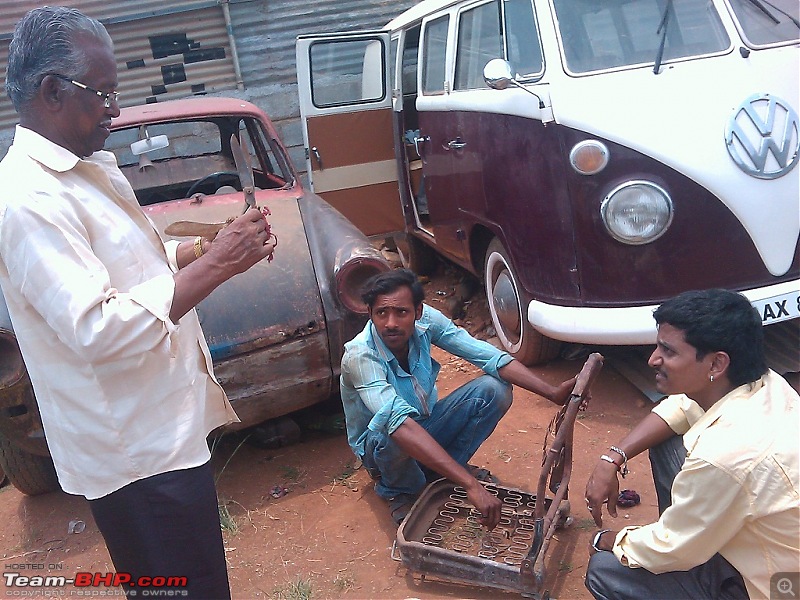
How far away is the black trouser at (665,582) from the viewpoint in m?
1.83

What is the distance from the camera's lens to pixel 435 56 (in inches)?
190

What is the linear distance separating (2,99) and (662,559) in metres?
8.64

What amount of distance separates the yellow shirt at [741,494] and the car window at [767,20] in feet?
7.40

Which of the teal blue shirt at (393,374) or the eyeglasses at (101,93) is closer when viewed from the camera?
the eyeglasses at (101,93)

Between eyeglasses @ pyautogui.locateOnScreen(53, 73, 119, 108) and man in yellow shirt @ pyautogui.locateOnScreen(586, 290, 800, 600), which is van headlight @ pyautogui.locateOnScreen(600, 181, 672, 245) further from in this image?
eyeglasses @ pyautogui.locateOnScreen(53, 73, 119, 108)

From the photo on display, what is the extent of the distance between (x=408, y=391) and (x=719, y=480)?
4.59ft

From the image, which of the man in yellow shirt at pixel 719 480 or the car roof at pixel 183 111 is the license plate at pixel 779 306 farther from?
the car roof at pixel 183 111

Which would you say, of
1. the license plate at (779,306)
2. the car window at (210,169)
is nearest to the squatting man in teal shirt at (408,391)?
the license plate at (779,306)

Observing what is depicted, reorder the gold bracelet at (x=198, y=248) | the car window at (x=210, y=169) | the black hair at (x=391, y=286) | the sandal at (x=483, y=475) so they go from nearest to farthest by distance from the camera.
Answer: the gold bracelet at (x=198, y=248)
the black hair at (x=391, y=286)
the sandal at (x=483, y=475)
the car window at (x=210, y=169)

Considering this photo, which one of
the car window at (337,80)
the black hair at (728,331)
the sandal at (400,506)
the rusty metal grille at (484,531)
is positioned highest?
the car window at (337,80)

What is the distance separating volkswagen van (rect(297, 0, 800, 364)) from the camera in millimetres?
3092

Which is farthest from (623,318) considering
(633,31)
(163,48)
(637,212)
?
(163,48)

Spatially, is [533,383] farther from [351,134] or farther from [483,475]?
[351,134]

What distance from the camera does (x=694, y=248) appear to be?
10.3 feet
